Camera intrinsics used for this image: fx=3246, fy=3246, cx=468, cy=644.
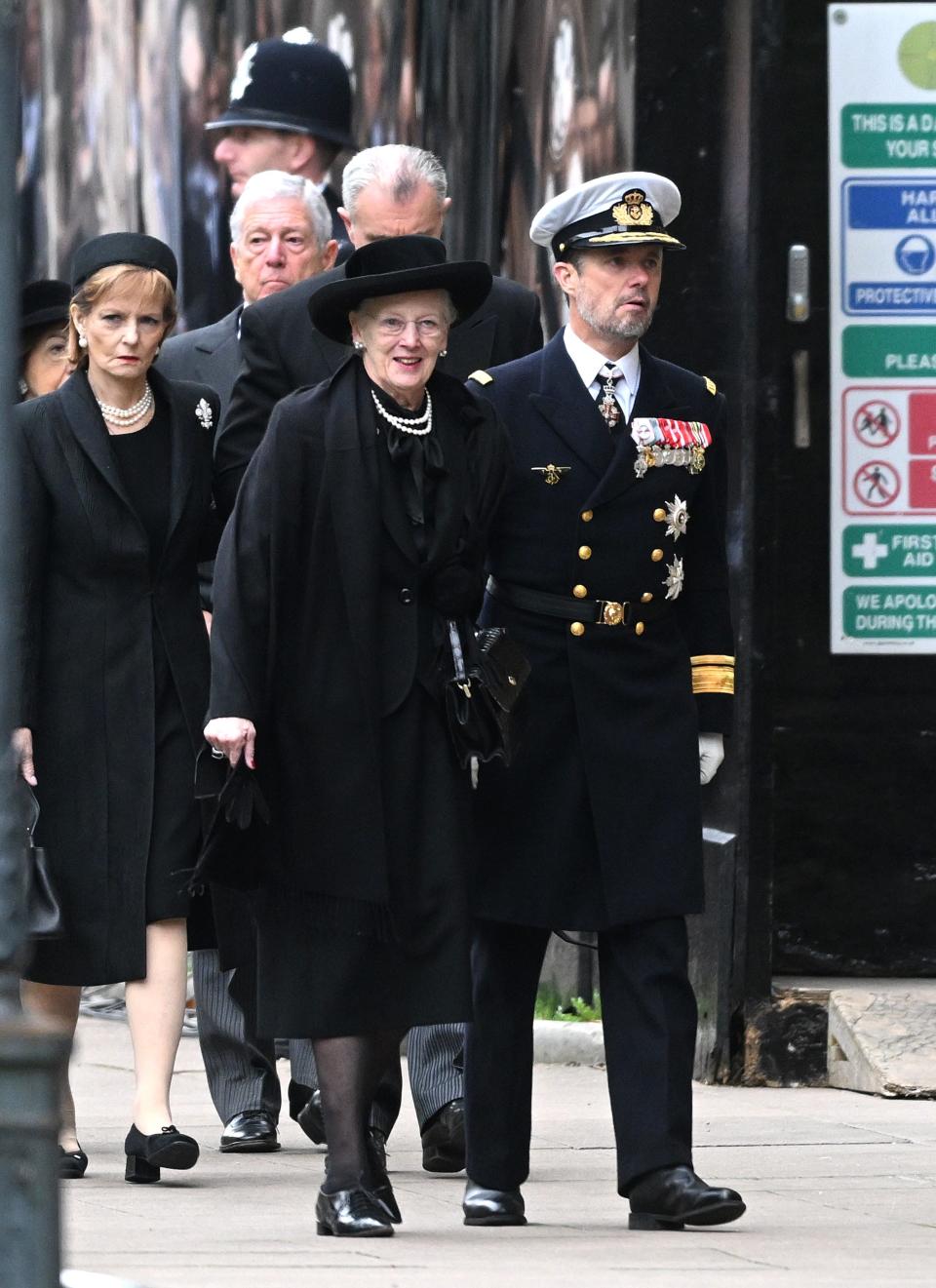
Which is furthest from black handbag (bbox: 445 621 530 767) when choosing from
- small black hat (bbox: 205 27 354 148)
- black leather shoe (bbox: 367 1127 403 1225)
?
small black hat (bbox: 205 27 354 148)

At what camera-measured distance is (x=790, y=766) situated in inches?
355

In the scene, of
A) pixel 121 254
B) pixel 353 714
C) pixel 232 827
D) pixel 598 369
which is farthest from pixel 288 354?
pixel 232 827

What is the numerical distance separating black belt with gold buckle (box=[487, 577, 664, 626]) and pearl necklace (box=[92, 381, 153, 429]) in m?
1.25

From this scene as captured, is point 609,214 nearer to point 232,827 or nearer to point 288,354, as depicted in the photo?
point 288,354

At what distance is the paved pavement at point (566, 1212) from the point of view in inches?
224

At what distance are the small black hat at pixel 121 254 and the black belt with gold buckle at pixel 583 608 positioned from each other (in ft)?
4.49

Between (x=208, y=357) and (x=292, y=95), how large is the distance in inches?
58.1

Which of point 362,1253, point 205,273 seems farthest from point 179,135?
point 362,1253

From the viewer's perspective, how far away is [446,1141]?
24.2ft

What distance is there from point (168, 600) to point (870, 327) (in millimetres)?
2466

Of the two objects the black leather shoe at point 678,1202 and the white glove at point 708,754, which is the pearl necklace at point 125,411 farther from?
the black leather shoe at point 678,1202

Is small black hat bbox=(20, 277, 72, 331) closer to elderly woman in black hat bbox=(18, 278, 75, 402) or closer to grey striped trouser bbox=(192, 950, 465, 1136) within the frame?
elderly woman in black hat bbox=(18, 278, 75, 402)

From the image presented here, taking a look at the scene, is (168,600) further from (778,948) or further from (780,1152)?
(778,948)

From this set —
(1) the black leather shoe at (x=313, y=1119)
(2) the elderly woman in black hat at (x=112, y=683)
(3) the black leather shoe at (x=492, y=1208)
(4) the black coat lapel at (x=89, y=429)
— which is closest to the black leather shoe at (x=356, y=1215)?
(3) the black leather shoe at (x=492, y=1208)
